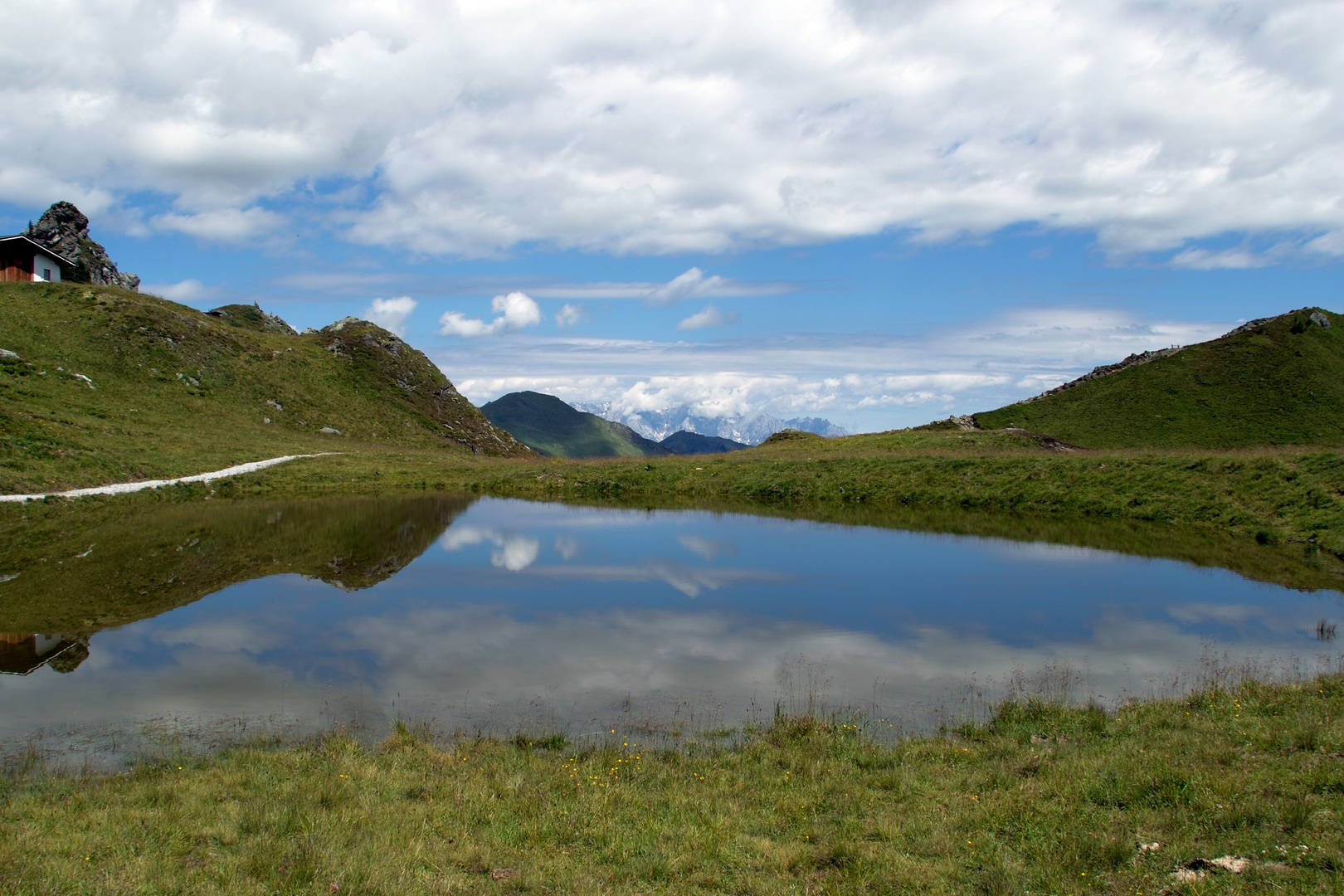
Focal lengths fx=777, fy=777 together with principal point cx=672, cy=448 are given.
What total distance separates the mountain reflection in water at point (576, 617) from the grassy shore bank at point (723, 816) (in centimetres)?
262

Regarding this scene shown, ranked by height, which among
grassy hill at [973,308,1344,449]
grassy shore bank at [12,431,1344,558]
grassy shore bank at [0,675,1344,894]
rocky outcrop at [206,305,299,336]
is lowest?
grassy shore bank at [0,675,1344,894]

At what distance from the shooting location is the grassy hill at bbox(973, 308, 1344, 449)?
263 ft

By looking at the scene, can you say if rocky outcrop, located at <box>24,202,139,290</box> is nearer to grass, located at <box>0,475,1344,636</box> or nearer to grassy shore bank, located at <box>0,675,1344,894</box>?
grass, located at <box>0,475,1344,636</box>

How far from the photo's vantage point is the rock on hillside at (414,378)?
3920 inches

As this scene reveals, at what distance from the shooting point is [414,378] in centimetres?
10462

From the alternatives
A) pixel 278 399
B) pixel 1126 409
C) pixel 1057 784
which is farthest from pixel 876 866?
pixel 1126 409

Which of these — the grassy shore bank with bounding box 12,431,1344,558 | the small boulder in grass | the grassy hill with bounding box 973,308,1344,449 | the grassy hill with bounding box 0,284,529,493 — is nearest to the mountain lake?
the small boulder in grass

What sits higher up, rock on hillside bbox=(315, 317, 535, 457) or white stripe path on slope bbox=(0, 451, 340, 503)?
rock on hillside bbox=(315, 317, 535, 457)

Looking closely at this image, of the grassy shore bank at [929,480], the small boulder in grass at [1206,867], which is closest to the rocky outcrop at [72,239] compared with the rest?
the grassy shore bank at [929,480]

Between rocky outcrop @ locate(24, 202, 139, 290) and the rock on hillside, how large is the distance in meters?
35.7

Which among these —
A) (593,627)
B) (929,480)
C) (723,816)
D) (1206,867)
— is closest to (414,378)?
(929,480)

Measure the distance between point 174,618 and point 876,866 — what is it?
2016 centimetres

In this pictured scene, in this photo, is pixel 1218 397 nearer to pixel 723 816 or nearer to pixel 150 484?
pixel 723 816

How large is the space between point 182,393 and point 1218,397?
109962 millimetres
